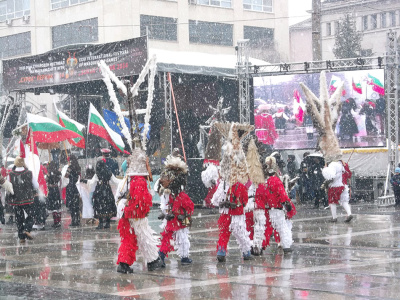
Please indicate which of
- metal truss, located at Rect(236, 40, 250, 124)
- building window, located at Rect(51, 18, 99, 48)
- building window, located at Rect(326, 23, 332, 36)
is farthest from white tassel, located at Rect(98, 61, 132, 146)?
building window, located at Rect(326, 23, 332, 36)

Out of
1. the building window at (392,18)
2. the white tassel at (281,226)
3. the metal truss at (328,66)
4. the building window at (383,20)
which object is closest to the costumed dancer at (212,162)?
the white tassel at (281,226)

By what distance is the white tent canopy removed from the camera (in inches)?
914

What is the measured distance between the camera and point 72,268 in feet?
34.4

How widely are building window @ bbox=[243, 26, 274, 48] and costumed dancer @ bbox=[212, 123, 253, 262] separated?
3763 centimetres

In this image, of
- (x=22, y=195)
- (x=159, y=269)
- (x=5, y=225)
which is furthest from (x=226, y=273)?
(x=5, y=225)

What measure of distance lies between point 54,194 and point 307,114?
34.3 ft

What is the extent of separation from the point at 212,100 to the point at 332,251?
15204 mm

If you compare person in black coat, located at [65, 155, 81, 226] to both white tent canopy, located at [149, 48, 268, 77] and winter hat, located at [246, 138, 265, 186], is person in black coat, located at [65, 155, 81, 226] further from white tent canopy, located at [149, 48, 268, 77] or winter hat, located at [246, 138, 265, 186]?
winter hat, located at [246, 138, 265, 186]

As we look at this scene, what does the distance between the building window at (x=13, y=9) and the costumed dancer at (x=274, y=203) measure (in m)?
38.1

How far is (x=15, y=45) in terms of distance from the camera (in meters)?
47.5

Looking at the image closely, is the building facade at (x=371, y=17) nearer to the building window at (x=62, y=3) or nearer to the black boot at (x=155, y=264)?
the building window at (x=62, y=3)

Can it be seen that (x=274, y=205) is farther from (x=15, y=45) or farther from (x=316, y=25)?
(x=15, y=45)

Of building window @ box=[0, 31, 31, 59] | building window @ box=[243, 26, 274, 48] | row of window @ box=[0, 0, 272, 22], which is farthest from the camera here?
building window @ box=[243, 26, 274, 48]

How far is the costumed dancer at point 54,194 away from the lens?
59.5 feet
